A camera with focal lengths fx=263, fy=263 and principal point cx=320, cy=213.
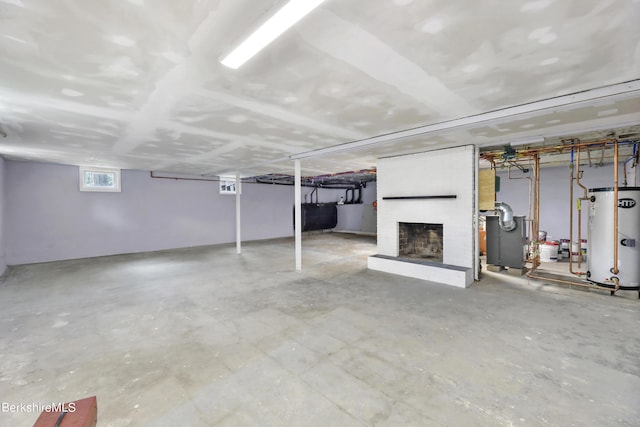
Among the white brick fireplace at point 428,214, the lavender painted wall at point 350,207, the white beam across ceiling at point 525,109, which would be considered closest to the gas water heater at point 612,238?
the white brick fireplace at point 428,214

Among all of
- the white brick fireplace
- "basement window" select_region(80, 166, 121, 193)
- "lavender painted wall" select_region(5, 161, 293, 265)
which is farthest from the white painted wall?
"basement window" select_region(80, 166, 121, 193)

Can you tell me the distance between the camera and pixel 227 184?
30.5ft

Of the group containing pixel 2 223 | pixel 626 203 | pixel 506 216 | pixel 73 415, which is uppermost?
pixel 626 203

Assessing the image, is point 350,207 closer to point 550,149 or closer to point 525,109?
point 550,149

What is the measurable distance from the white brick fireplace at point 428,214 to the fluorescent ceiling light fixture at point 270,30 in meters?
3.96

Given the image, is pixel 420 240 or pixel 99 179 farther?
pixel 99 179

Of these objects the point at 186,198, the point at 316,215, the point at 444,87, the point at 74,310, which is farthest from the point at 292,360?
the point at 316,215

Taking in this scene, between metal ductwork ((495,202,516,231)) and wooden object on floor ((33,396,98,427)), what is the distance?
19.1ft

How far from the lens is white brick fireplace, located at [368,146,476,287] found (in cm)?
445

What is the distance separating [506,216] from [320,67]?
475cm

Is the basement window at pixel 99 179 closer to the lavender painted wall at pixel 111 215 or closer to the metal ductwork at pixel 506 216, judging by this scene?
the lavender painted wall at pixel 111 215

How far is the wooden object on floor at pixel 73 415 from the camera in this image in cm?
89

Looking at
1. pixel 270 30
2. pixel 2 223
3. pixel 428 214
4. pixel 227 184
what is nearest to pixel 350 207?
pixel 227 184

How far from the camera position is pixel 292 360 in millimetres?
2242
